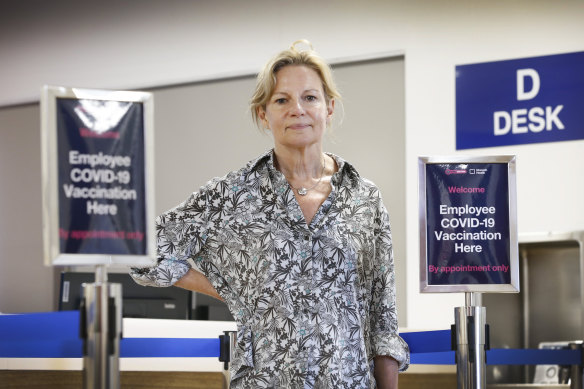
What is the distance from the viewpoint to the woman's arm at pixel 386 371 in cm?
244

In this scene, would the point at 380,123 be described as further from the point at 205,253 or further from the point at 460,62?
the point at 205,253

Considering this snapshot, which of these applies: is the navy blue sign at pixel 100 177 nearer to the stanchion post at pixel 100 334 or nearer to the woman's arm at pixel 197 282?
the stanchion post at pixel 100 334

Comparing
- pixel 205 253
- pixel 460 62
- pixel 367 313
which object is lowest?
pixel 367 313

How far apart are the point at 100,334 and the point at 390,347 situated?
926 mm

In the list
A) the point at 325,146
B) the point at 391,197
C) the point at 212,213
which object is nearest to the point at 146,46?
the point at 325,146

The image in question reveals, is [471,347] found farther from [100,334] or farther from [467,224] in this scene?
[100,334]

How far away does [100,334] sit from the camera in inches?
69.8

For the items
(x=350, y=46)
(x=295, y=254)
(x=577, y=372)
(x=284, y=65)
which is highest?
(x=350, y=46)

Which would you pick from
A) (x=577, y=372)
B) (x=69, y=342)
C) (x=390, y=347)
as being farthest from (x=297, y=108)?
(x=577, y=372)

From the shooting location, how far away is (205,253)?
2.52 meters

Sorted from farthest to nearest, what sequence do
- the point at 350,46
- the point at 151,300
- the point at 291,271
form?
the point at 350,46 < the point at 151,300 < the point at 291,271

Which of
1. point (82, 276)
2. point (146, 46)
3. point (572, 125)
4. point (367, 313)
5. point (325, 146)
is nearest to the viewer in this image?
point (367, 313)

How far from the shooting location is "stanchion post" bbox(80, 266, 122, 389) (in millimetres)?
1769

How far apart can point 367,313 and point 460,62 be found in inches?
139
